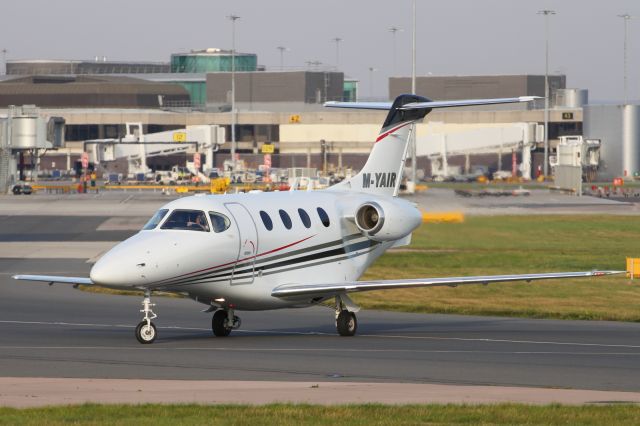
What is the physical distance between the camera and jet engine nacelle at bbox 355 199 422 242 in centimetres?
3219

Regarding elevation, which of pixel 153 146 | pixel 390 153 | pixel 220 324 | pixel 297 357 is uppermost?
pixel 153 146

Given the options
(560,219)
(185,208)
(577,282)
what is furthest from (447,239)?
(185,208)

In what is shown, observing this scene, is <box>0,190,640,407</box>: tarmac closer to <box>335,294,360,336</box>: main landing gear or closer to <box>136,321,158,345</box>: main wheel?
<box>136,321,158,345</box>: main wheel

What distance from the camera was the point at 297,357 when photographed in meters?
26.0

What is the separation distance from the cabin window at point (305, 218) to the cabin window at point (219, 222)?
276cm

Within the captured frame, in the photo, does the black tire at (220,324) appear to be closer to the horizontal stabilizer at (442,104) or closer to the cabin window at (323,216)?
the cabin window at (323,216)

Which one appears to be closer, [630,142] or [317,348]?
[317,348]

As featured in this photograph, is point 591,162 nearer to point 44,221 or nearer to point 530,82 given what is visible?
point 530,82

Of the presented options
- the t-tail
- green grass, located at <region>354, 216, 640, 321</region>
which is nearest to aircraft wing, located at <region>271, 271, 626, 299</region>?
the t-tail

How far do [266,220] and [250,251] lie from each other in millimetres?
1049

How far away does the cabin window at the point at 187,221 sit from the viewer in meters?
27.8

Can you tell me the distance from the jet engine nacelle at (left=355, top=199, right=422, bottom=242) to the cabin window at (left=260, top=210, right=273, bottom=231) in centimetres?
313

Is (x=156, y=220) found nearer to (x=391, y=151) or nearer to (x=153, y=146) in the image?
(x=391, y=151)

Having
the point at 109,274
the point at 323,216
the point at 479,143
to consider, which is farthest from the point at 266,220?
the point at 479,143
